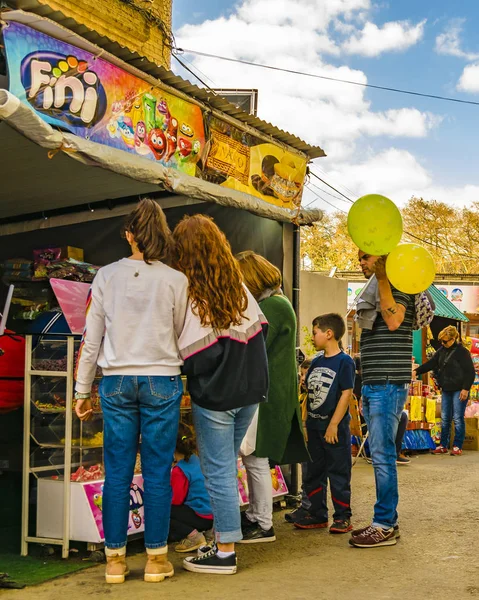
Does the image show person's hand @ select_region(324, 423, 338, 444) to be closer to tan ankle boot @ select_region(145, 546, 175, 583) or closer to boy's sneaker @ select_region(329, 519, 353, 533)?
boy's sneaker @ select_region(329, 519, 353, 533)

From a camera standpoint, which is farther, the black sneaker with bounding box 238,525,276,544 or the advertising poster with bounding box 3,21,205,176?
the black sneaker with bounding box 238,525,276,544

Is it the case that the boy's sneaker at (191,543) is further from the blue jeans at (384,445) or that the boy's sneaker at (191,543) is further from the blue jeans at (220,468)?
the blue jeans at (384,445)

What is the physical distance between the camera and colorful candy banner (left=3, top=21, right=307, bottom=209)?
4164 mm

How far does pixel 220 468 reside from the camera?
13.5 ft

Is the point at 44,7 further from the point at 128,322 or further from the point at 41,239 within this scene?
the point at 41,239

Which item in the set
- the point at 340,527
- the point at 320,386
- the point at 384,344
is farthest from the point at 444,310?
the point at 384,344

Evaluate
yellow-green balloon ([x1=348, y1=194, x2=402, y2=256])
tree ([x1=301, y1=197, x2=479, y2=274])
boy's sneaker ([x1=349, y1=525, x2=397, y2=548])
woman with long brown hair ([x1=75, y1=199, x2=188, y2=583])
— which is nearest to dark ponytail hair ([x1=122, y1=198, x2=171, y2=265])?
woman with long brown hair ([x1=75, y1=199, x2=188, y2=583])

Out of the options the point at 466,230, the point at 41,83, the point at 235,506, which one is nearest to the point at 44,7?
the point at 41,83

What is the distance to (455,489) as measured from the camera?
7.61m

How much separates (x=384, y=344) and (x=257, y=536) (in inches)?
59.7

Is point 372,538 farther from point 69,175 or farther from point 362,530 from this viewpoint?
point 69,175

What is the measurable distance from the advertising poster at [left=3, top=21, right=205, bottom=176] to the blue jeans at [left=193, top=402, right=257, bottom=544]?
1848 millimetres

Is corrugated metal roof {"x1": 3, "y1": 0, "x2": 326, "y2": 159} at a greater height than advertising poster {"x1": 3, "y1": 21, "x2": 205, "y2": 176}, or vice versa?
corrugated metal roof {"x1": 3, "y1": 0, "x2": 326, "y2": 159}

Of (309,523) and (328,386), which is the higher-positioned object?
(328,386)
